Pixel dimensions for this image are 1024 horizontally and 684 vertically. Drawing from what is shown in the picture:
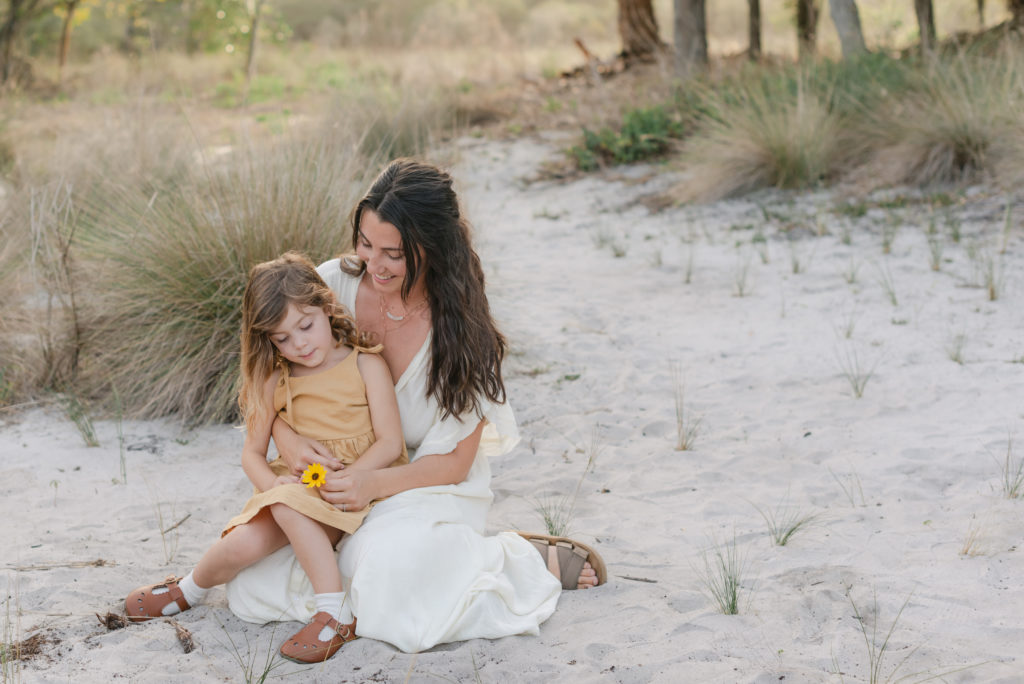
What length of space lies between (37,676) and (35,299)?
300 cm

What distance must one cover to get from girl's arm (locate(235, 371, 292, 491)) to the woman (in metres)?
0.05

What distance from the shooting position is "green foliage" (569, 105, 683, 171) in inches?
343

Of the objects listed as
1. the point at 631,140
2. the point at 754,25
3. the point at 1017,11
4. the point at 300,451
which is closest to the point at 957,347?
the point at 300,451

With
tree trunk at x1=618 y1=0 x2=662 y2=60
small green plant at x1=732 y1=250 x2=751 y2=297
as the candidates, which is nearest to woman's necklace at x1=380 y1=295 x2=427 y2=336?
small green plant at x1=732 y1=250 x2=751 y2=297

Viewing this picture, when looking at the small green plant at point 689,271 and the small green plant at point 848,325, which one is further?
the small green plant at point 689,271

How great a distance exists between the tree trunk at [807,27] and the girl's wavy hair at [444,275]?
7336 mm

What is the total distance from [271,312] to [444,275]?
0.52 m

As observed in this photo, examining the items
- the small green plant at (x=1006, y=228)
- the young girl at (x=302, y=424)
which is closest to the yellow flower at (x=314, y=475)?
the young girl at (x=302, y=424)

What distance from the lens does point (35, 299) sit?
4953mm

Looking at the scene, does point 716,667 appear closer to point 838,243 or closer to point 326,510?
point 326,510

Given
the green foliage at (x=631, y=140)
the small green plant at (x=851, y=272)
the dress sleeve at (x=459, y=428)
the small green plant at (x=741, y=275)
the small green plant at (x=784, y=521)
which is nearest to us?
the dress sleeve at (x=459, y=428)

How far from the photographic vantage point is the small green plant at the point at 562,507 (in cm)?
334

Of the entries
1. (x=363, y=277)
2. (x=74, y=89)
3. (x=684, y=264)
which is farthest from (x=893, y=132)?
(x=74, y=89)

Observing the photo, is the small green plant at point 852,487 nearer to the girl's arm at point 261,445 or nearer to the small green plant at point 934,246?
the girl's arm at point 261,445
